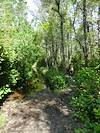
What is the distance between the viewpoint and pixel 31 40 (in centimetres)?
2075

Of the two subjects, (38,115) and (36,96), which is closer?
(38,115)

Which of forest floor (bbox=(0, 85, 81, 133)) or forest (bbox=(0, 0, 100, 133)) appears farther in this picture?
forest floor (bbox=(0, 85, 81, 133))

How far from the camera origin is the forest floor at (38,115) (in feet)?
32.2

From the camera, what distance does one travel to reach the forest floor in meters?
9.82

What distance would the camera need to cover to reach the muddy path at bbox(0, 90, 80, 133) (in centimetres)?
982

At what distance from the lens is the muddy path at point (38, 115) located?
9816 millimetres

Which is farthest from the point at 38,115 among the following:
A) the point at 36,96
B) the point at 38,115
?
the point at 36,96

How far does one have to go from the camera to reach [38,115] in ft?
36.4

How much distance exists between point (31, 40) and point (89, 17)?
13444mm

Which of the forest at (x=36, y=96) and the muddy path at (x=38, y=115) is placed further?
the muddy path at (x=38, y=115)

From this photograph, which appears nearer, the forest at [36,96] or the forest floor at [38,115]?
the forest at [36,96]

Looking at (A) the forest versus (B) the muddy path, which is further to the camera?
(B) the muddy path

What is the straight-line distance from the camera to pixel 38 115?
11.1 metres

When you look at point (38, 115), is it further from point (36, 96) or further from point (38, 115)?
point (36, 96)
